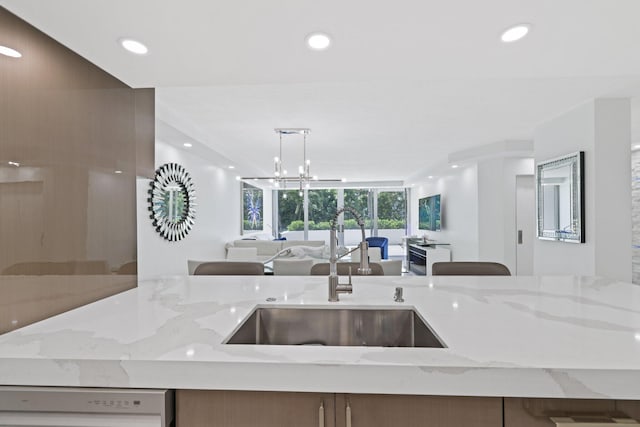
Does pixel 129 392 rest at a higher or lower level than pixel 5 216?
lower

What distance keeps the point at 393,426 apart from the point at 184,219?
4.04 m

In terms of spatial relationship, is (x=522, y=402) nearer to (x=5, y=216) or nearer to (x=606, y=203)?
(x=5, y=216)

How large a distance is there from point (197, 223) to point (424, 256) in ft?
16.1

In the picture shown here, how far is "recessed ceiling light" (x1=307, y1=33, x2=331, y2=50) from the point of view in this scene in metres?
1.33

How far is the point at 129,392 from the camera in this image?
0.86m

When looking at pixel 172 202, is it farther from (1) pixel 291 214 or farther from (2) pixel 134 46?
(1) pixel 291 214

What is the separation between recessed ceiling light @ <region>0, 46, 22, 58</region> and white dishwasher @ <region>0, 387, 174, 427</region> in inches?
41.1

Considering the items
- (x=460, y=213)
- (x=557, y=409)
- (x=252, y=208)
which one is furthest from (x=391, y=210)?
(x=557, y=409)

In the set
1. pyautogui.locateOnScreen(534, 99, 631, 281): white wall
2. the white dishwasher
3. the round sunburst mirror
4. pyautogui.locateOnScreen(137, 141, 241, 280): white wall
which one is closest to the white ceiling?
pyautogui.locateOnScreen(534, 99, 631, 281): white wall

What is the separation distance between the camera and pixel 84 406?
861 millimetres

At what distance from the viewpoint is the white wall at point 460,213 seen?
5770mm

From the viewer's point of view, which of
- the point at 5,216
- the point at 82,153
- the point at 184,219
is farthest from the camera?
the point at 184,219

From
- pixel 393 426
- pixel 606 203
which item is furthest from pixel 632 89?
pixel 393 426

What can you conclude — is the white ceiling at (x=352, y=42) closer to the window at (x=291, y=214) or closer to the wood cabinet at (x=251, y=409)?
the wood cabinet at (x=251, y=409)
